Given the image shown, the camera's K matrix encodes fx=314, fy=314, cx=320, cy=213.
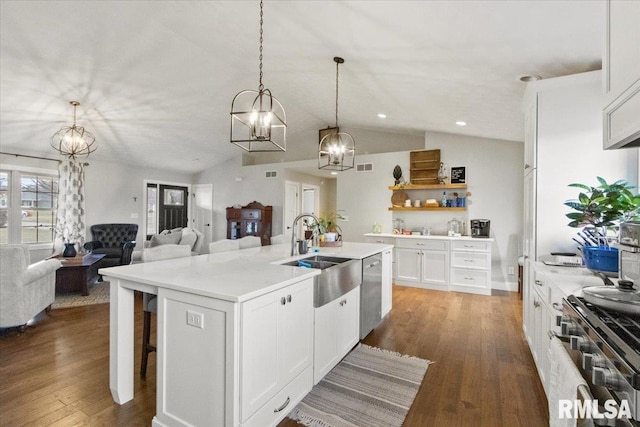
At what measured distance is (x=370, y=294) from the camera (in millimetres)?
3213

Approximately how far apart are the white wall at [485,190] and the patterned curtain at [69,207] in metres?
5.95

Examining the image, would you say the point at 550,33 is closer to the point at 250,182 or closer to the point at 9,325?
the point at 9,325

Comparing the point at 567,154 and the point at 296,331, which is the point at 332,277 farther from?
the point at 567,154

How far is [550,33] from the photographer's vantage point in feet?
6.82

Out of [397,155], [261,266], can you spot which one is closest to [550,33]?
[261,266]

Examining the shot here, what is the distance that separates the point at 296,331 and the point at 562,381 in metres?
1.32

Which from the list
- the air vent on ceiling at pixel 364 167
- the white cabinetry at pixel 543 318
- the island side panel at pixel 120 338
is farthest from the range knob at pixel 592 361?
the air vent on ceiling at pixel 364 167

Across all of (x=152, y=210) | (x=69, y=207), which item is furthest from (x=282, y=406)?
(x=152, y=210)

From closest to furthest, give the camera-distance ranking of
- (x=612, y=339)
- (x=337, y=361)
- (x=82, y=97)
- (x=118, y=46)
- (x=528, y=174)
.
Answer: (x=612, y=339) < (x=337, y=361) < (x=528, y=174) < (x=118, y=46) < (x=82, y=97)

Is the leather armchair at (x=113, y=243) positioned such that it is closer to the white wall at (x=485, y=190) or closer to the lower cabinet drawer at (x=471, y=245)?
the white wall at (x=485, y=190)

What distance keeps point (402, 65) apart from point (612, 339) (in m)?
2.80

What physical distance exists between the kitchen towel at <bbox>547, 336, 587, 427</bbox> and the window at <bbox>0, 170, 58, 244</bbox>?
7.60 metres

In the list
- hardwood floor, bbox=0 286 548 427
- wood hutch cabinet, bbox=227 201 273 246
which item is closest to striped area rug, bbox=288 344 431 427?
hardwood floor, bbox=0 286 548 427

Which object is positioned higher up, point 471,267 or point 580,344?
point 580,344
